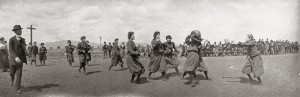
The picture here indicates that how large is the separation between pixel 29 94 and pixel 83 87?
5.40ft

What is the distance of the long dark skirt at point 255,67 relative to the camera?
29.6 ft

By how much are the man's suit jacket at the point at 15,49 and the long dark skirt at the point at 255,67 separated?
689cm

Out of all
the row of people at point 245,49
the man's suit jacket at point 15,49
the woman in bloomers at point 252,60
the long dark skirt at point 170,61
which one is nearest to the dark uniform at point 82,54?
the long dark skirt at point 170,61

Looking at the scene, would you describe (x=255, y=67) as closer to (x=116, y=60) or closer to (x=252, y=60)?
(x=252, y=60)

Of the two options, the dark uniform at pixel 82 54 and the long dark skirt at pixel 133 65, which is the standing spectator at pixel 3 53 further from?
the long dark skirt at pixel 133 65

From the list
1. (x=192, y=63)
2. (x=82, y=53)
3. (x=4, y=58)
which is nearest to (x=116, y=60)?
(x=82, y=53)

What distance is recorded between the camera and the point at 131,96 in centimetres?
726

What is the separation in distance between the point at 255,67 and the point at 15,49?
7196 mm

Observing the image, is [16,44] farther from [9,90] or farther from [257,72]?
[257,72]

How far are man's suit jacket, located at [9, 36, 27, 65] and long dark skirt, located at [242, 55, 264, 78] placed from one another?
6.89 meters

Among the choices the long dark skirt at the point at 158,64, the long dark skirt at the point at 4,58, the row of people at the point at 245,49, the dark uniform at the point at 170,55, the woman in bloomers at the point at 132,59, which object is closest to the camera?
the woman in bloomers at the point at 132,59

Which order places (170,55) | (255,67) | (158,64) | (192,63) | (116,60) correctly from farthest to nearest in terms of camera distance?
(116,60)
(170,55)
(158,64)
(255,67)
(192,63)

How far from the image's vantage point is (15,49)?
7.68 meters

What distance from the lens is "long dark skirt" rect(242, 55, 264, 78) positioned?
902 cm
